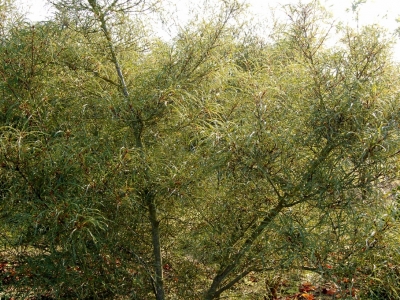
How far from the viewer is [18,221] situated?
2.15 meters

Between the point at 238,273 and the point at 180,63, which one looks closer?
the point at 180,63

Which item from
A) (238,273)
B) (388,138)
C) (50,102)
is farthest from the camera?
(238,273)

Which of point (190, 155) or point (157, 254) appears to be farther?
point (157, 254)

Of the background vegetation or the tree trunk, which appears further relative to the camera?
the tree trunk

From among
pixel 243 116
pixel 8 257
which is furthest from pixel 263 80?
pixel 8 257

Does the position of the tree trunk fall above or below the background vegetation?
below

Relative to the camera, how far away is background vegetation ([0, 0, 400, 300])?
2.18m

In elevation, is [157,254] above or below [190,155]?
below

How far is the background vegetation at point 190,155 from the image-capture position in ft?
7.14

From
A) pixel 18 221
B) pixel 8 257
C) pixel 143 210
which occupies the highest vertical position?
pixel 143 210

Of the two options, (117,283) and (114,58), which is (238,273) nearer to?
(117,283)

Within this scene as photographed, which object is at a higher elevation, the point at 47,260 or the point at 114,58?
the point at 114,58

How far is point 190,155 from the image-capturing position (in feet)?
8.30

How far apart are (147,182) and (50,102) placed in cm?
74
